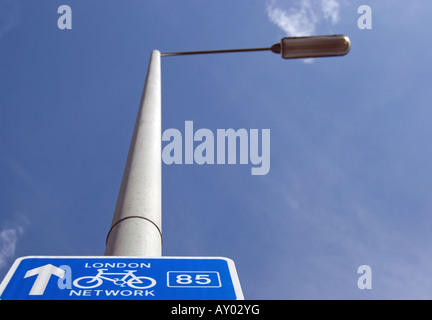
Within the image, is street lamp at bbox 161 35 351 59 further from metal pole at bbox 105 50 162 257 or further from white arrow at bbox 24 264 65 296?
white arrow at bbox 24 264 65 296

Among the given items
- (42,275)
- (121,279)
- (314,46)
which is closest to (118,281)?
(121,279)

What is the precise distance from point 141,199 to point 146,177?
418 mm

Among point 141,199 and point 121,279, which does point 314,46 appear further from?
point 121,279

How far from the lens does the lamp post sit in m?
4.66

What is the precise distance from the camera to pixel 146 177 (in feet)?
17.8

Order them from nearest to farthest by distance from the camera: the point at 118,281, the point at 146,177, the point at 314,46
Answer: the point at 118,281, the point at 146,177, the point at 314,46

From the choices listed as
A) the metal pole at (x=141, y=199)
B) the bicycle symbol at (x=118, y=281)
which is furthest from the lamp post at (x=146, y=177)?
the bicycle symbol at (x=118, y=281)

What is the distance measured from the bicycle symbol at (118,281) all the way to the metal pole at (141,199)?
0.75 metres

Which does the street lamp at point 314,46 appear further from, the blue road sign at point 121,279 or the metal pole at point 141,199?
the blue road sign at point 121,279

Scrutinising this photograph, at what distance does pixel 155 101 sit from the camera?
22.9 ft

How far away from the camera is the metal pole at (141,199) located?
4617 mm

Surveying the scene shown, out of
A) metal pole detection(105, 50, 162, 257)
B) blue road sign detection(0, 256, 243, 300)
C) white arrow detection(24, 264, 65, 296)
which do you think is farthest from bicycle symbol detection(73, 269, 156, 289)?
metal pole detection(105, 50, 162, 257)
